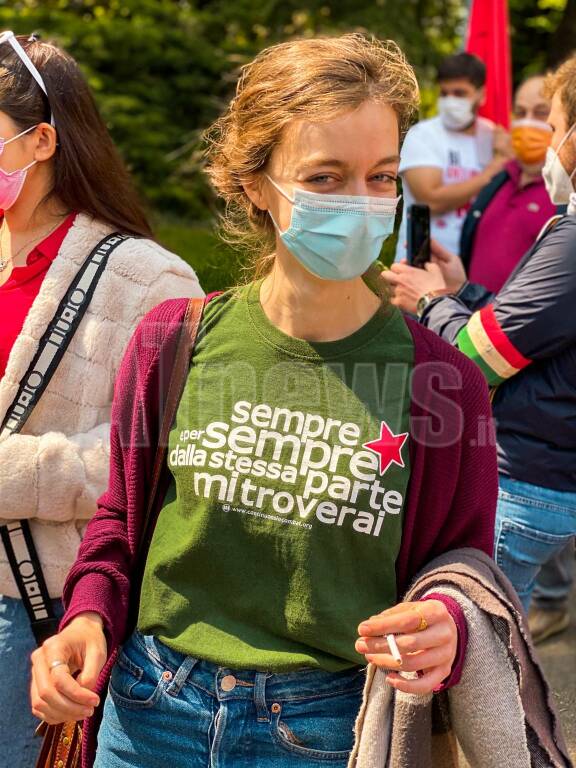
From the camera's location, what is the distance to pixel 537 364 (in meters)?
3.05

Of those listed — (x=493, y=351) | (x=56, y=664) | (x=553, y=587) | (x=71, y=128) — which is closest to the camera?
(x=56, y=664)

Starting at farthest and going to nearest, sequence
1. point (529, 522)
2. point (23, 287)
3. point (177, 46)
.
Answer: point (177, 46) → point (529, 522) → point (23, 287)

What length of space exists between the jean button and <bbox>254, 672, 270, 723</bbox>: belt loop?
0.04 metres

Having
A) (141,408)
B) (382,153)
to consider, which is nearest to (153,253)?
(141,408)

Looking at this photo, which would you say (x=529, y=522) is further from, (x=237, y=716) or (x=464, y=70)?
(x=464, y=70)

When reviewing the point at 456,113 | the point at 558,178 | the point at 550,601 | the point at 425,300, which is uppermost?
the point at 558,178

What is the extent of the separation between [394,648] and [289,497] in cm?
36

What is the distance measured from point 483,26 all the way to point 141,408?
26.1 ft

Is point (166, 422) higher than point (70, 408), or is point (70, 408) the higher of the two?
point (166, 422)

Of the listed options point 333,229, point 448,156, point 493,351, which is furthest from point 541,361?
point 448,156

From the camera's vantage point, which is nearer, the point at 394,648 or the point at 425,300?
the point at 394,648

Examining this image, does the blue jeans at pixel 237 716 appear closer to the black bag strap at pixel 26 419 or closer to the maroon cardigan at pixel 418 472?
the maroon cardigan at pixel 418 472

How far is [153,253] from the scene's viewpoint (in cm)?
274

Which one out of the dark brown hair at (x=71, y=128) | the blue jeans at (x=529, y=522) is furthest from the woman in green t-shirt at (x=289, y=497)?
the blue jeans at (x=529, y=522)
